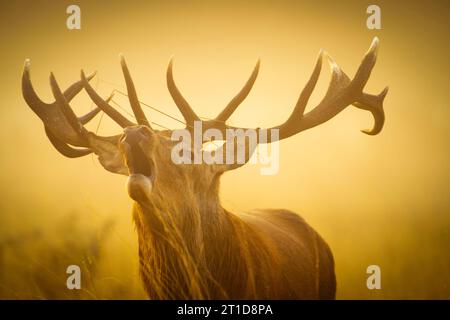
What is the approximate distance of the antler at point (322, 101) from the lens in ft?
8.59

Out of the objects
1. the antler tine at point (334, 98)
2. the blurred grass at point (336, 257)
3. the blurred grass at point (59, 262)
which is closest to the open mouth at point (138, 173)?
the antler tine at point (334, 98)

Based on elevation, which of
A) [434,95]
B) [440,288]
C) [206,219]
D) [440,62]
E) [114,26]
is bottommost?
[440,288]

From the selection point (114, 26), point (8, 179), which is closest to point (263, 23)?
point (114, 26)

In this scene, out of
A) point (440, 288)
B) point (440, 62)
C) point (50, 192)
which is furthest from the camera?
point (50, 192)

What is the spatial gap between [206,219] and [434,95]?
297 centimetres

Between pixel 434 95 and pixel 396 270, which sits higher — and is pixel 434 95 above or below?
above

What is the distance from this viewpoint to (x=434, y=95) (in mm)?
4500

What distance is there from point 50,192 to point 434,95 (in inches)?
141

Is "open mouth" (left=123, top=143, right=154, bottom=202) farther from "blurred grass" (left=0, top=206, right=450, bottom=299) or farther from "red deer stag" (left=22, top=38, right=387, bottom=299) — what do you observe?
"blurred grass" (left=0, top=206, right=450, bottom=299)

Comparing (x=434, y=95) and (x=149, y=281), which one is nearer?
(x=149, y=281)

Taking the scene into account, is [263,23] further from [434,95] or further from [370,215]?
[370,215]

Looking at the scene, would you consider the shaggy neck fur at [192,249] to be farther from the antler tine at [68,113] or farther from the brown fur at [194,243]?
the antler tine at [68,113]
